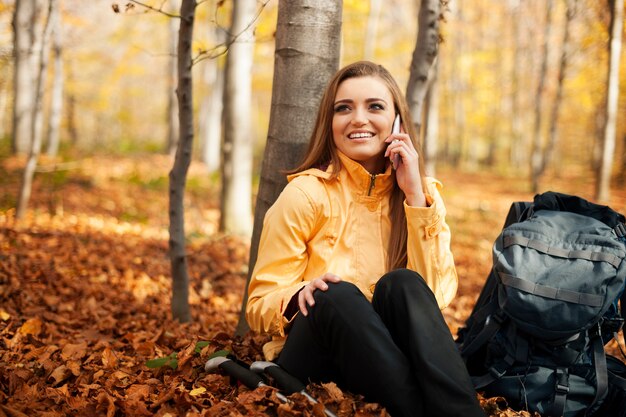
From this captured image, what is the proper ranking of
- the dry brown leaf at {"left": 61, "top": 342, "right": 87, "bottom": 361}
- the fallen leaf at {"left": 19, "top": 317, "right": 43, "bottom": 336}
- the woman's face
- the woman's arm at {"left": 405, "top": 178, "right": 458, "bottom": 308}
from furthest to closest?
the fallen leaf at {"left": 19, "top": 317, "right": 43, "bottom": 336} → the dry brown leaf at {"left": 61, "top": 342, "right": 87, "bottom": 361} → the woman's face → the woman's arm at {"left": 405, "top": 178, "right": 458, "bottom": 308}

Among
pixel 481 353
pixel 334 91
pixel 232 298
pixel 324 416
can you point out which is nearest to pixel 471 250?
pixel 232 298

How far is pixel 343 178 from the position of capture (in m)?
2.65

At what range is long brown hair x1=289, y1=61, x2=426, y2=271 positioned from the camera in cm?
266

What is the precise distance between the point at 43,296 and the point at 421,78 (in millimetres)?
3228

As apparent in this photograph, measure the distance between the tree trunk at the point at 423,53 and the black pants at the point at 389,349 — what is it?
67.4 inches

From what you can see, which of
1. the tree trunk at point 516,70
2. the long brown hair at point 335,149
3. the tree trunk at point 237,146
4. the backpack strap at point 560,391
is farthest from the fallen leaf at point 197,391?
the tree trunk at point 516,70

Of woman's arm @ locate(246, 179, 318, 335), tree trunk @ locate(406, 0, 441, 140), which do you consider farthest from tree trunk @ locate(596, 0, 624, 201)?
woman's arm @ locate(246, 179, 318, 335)

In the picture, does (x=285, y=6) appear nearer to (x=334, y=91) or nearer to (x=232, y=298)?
(x=334, y=91)

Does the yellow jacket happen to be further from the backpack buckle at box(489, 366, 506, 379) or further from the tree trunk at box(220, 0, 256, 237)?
the tree trunk at box(220, 0, 256, 237)

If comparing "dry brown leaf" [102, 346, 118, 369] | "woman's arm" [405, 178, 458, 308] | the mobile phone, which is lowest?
"dry brown leaf" [102, 346, 118, 369]

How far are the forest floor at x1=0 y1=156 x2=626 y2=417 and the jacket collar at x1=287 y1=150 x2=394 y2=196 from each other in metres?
1.01

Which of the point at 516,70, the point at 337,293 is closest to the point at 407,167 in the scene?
the point at 337,293

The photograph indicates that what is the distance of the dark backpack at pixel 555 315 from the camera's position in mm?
2383

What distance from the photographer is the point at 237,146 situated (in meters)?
7.18
